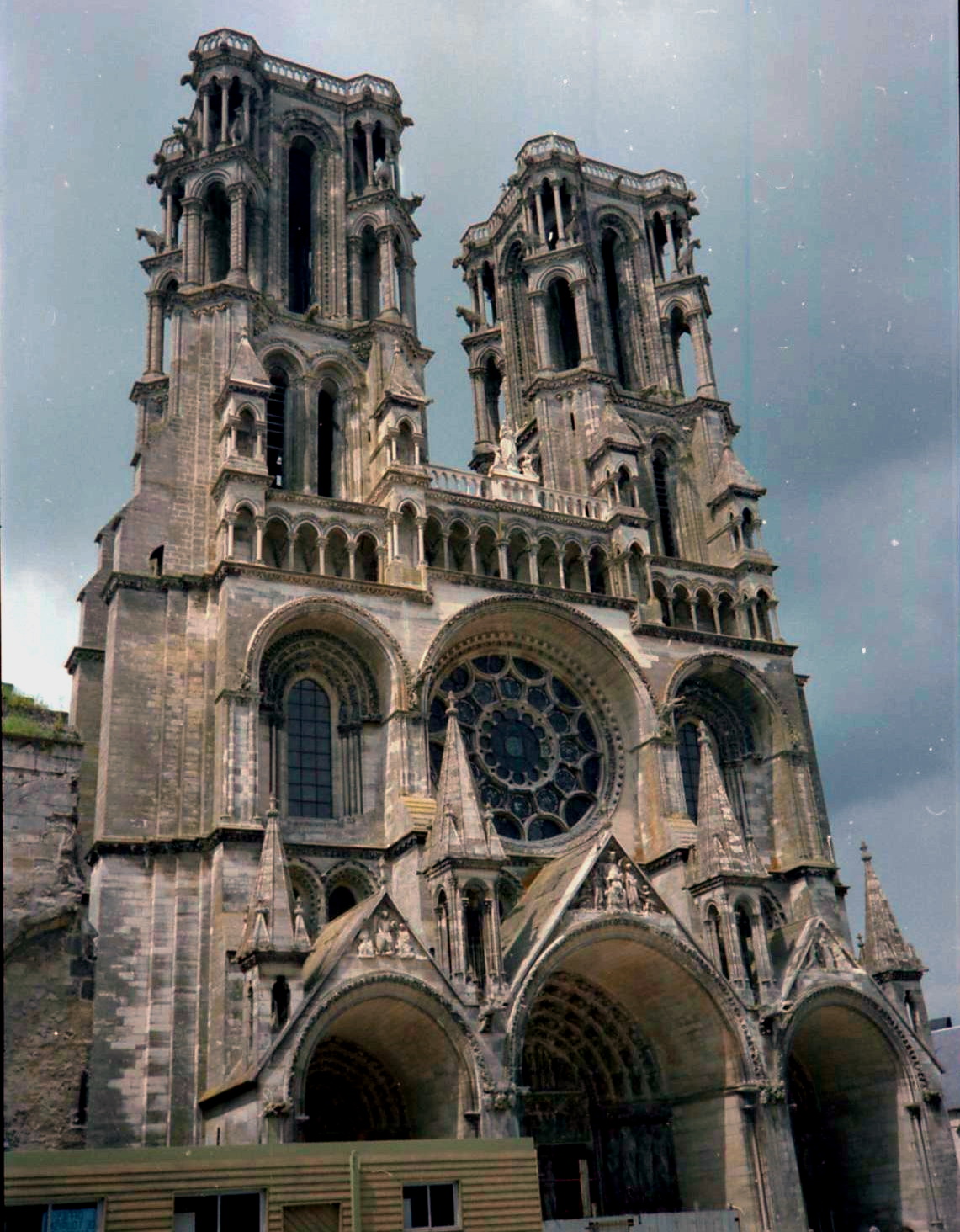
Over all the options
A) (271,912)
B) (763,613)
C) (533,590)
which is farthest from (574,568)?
(271,912)

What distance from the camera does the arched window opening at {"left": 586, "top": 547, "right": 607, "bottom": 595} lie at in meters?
35.0

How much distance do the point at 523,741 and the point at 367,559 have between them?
20.7 ft

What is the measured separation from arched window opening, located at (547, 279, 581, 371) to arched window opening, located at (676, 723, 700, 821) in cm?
1390

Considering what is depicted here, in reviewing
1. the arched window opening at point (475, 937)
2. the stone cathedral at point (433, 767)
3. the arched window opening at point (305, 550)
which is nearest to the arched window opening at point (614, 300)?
the stone cathedral at point (433, 767)

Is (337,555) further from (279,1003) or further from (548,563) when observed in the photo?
(279,1003)

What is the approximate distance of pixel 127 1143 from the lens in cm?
2358

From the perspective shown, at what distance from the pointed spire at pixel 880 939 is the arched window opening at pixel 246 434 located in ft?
62.5

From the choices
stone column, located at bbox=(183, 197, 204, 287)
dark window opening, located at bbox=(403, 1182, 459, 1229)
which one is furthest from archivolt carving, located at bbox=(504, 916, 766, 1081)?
stone column, located at bbox=(183, 197, 204, 287)

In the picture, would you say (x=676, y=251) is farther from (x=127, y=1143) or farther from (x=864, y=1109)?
(x=127, y=1143)

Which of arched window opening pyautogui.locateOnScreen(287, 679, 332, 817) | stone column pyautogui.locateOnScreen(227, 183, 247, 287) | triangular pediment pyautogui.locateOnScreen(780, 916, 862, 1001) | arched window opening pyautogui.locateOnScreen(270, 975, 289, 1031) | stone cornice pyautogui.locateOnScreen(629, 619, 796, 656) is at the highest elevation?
stone column pyautogui.locateOnScreen(227, 183, 247, 287)

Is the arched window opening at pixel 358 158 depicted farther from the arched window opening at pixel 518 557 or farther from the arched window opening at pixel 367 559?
the arched window opening at pixel 367 559

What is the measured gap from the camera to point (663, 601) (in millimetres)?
35688

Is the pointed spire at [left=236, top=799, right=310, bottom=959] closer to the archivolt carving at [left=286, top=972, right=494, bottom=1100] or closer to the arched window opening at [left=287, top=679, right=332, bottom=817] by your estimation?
the archivolt carving at [left=286, top=972, right=494, bottom=1100]

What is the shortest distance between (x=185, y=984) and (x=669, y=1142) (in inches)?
448
